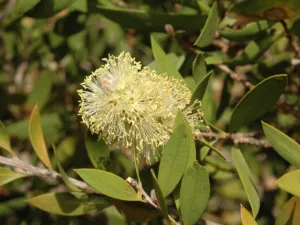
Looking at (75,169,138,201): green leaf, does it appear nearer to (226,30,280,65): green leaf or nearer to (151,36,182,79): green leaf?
(151,36,182,79): green leaf

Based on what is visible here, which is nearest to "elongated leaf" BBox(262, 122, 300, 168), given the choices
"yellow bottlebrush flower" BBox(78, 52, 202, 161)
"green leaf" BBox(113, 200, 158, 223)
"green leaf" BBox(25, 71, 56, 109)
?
"yellow bottlebrush flower" BBox(78, 52, 202, 161)

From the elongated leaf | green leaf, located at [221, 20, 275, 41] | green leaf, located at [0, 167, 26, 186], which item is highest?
green leaf, located at [221, 20, 275, 41]

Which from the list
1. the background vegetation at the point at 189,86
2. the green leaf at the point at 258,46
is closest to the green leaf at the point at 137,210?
the background vegetation at the point at 189,86

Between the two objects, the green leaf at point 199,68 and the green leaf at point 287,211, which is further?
the green leaf at point 199,68

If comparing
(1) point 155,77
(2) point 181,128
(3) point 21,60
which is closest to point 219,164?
(1) point 155,77

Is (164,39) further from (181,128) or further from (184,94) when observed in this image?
(181,128)

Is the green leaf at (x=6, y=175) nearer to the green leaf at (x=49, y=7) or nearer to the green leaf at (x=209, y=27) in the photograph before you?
the green leaf at (x=49, y=7)
